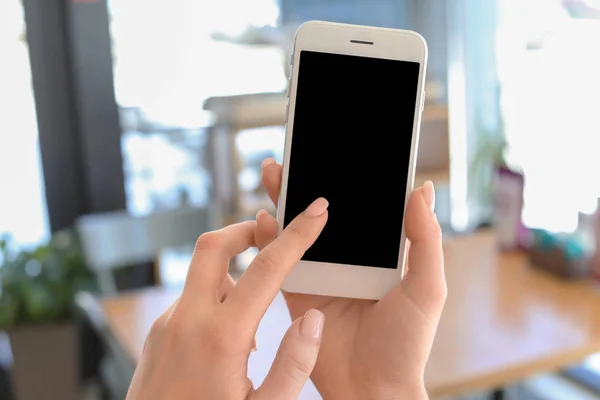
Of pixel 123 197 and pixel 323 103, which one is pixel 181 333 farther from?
pixel 123 197

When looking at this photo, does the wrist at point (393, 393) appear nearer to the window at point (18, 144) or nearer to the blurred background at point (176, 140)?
the blurred background at point (176, 140)

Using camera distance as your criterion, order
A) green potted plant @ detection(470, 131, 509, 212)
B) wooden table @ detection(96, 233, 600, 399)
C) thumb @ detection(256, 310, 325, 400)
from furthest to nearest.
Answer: green potted plant @ detection(470, 131, 509, 212) < wooden table @ detection(96, 233, 600, 399) < thumb @ detection(256, 310, 325, 400)

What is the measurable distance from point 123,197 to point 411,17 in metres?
1.35

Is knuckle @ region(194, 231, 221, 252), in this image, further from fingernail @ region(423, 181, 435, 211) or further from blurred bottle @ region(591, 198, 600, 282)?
blurred bottle @ region(591, 198, 600, 282)

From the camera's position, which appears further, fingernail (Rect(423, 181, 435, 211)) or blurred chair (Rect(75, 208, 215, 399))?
blurred chair (Rect(75, 208, 215, 399))

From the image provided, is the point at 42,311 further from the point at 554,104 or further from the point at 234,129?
the point at 554,104

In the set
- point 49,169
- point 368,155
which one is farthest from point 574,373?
point 49,169

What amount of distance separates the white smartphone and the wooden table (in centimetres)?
30

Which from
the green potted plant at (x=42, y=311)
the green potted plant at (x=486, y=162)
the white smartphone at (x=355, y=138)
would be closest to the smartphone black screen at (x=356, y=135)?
the white smartphone at (x=355, y=138)

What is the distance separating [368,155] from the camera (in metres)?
0.70

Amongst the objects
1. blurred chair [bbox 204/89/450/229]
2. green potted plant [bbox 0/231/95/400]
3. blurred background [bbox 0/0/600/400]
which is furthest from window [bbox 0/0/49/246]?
blurred chair [bbox 204/89/450/229]

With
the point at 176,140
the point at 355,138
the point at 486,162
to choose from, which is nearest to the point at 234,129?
the point at 176,140

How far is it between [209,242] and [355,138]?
0.68ft

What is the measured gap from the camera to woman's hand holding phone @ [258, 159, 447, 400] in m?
0.63
